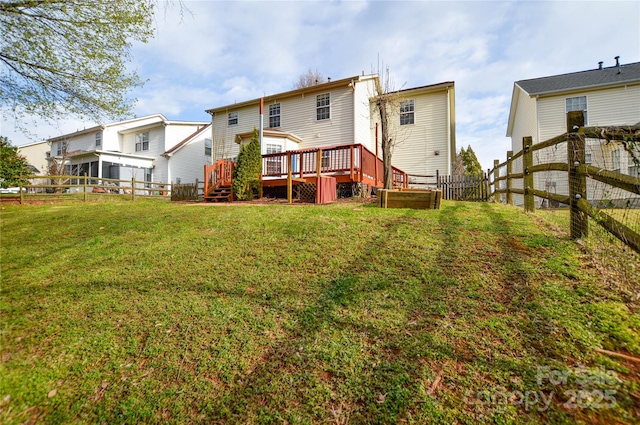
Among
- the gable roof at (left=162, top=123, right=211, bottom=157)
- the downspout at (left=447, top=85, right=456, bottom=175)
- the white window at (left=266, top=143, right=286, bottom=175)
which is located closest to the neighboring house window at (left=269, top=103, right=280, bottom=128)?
the white window at (left=266, top=143, right=286, bottom=175)

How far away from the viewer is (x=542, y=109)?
15227 mm

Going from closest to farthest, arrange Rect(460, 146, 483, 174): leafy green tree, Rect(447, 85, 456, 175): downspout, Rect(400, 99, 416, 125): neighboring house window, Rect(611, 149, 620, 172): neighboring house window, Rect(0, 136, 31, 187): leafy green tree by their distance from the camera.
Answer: Rect(611, 149, 620, 172): neighboring house window < Rect(0, 136, 31, 187): leafy green tree < Rect(447, 85, 456, 175): downspout < Rect(400, 99, 416, 125): neighboring house window < Rect(460, 146, 483, 174): leafy green tree

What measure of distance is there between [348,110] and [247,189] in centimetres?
694

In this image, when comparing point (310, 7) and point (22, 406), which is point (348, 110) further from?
point (22, 406)

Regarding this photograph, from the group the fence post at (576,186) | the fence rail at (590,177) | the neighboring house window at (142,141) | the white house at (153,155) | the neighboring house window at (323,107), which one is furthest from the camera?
the neighboring house window at (142,141)

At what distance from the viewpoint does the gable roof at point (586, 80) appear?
13922 millimetres

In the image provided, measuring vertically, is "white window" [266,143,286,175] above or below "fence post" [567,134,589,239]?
above

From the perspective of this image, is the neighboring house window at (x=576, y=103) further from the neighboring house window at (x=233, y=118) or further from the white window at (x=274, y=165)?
the neighboring house window at (x=233, y=118)

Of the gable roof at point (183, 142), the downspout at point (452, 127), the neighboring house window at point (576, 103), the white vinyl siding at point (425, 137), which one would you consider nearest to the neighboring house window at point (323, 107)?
the white vinyl siding at point (425, 137)

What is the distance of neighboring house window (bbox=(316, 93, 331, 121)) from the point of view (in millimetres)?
14906

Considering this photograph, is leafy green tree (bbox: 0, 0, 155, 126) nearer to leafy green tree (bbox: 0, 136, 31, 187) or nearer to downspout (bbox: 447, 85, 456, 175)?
leafy green tree (bbox: 0, 136, 31, 187)

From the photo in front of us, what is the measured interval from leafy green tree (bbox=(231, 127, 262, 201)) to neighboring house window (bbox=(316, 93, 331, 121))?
Result: 512 cm

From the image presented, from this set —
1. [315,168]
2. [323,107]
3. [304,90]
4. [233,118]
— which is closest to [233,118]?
[233,118]

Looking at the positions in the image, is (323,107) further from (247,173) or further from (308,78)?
(308,78)
